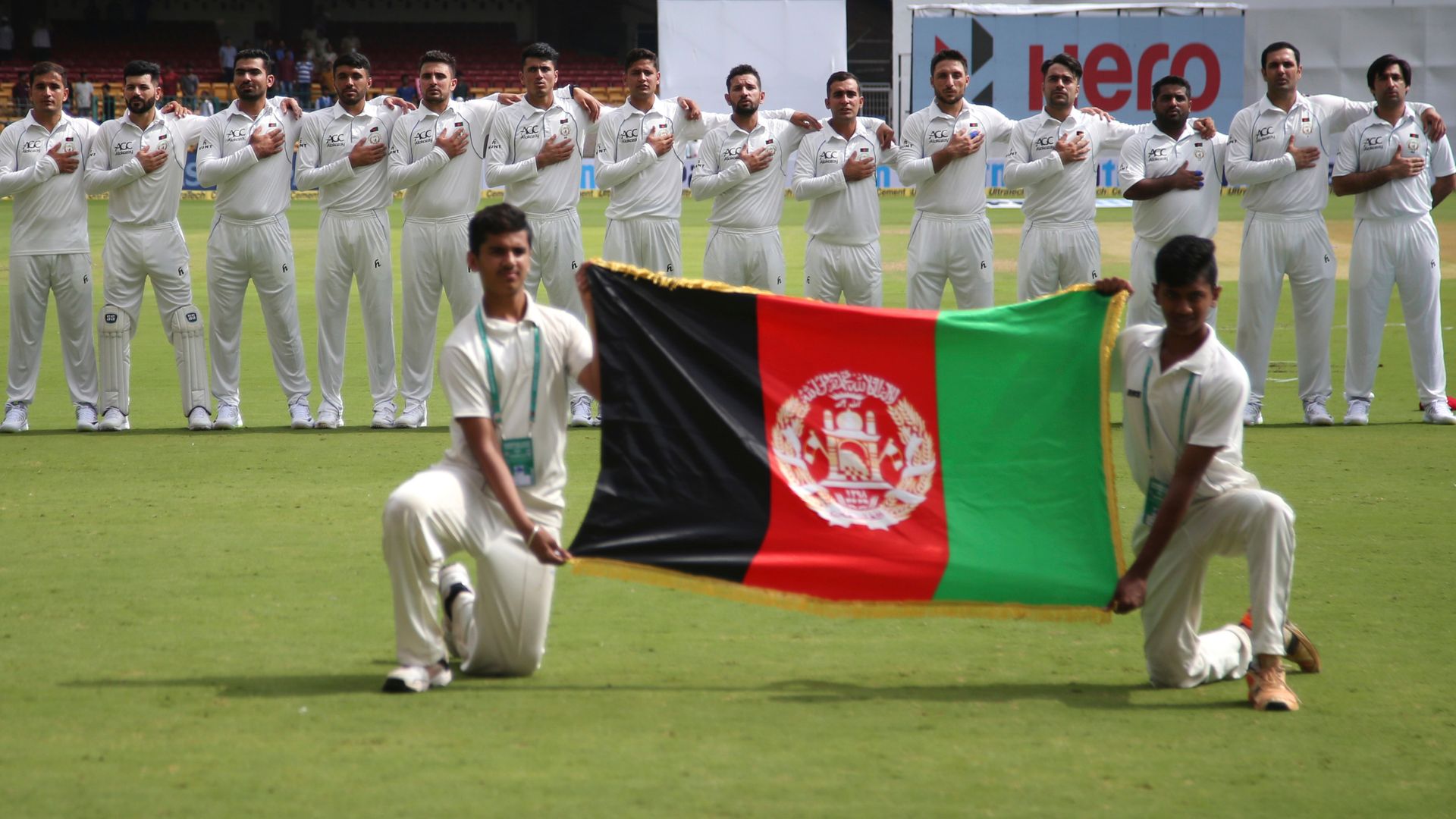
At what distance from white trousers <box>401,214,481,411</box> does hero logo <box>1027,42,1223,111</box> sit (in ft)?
70.6

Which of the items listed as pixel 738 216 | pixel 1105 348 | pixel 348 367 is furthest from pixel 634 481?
pixel 348 367

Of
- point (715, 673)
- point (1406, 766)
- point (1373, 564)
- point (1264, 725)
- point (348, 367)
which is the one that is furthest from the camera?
point (348, 367)

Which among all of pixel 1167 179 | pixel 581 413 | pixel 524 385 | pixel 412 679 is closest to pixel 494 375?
pixel 524 385

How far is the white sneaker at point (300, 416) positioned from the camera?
1077 cm

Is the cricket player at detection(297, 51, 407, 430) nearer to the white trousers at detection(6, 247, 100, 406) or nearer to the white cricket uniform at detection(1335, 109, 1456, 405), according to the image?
the white trousers at detection(6, 247, 100, 406)

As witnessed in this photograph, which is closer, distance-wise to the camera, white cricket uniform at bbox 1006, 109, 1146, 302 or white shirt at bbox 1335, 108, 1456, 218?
white shirt at bbox 1335, 108, 1456, 218

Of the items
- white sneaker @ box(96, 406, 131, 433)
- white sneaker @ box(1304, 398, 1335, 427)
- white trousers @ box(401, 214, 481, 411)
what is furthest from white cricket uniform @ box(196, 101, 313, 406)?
white sneaker @ box(1304, 398, 1335, 427)

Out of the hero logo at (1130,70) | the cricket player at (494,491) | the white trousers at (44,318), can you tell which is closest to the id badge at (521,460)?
the cricket player at (494,491)

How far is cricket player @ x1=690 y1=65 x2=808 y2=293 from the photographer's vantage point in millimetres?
10977

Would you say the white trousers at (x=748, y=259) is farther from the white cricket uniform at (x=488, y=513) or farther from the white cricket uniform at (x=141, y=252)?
the white cricket uniform at (x=488, y=513)

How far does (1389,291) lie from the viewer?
10867 millimetres

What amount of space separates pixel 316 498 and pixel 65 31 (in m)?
37.9

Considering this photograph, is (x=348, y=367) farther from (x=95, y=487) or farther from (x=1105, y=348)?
(x=1105, y=348)

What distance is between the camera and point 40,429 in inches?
428
